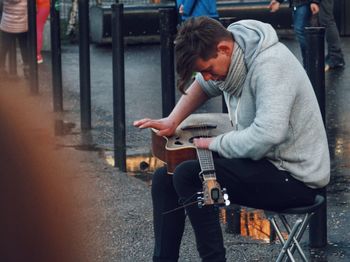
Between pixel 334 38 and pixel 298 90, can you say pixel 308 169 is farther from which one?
pixel 334 38

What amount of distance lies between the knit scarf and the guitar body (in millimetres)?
293

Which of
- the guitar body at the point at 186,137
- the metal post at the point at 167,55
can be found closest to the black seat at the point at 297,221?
the guitar body at the point at 186,137

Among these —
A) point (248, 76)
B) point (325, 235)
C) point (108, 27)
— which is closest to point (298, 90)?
point (248, 76)

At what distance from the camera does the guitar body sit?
3967 millimetres

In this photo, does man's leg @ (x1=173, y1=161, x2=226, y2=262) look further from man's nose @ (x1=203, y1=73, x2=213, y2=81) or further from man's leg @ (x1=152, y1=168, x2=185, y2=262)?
man's nose @ (x1=203, y1=73, x2=213, y2=81)

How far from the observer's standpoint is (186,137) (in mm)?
4156

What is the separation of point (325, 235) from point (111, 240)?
3.89ft

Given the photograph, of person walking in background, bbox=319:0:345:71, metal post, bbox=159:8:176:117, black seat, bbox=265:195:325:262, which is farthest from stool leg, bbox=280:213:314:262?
person walking in background, bbox=319:0:345:71

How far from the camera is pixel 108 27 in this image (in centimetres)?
1480

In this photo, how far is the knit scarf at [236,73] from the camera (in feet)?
12.7

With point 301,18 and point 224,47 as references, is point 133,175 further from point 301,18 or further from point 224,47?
point 301,18

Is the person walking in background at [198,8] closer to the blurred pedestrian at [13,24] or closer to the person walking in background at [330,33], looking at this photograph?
the person walking in background at [330,33]

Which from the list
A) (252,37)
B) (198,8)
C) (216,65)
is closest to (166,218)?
(216,65)

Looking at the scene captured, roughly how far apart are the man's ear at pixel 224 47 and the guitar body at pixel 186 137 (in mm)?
421
